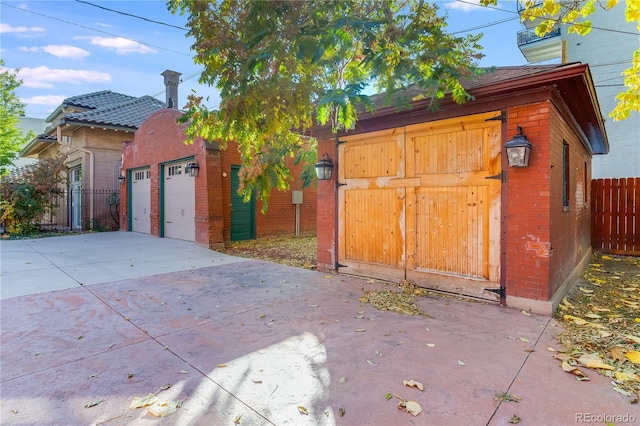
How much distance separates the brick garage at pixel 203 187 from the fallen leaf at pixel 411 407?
7762 mm

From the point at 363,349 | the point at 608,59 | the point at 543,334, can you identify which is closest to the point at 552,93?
the point at 543,334

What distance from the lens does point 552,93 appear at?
3.93 m

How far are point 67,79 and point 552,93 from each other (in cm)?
1993

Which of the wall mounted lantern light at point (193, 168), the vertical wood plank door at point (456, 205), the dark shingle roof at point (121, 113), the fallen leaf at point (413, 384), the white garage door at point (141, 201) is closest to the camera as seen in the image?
the fallen leaf at point (413, 384)

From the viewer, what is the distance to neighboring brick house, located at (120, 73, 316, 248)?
362 inches

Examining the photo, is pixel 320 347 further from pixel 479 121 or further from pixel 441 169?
pixel 479 121

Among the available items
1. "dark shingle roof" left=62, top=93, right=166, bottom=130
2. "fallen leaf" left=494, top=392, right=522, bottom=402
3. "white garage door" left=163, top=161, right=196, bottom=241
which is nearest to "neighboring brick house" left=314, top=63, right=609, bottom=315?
"fallen leaf" left=494, top=392, right=522, bottom=402

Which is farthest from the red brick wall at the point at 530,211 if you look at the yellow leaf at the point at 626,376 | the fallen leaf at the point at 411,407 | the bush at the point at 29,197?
the bush at the point at 29,197

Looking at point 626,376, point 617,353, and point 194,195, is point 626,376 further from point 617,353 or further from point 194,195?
point 194,195

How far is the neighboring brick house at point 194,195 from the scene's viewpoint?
920 centimetres

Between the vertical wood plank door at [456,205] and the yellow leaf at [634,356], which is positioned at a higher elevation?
the vertical wood plank door at [456,205]

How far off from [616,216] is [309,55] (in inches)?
369

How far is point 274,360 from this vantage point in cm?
279

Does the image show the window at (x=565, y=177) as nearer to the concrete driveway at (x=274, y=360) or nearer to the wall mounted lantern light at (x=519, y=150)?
the wall mounted lantern light at (x=519, y=150)
